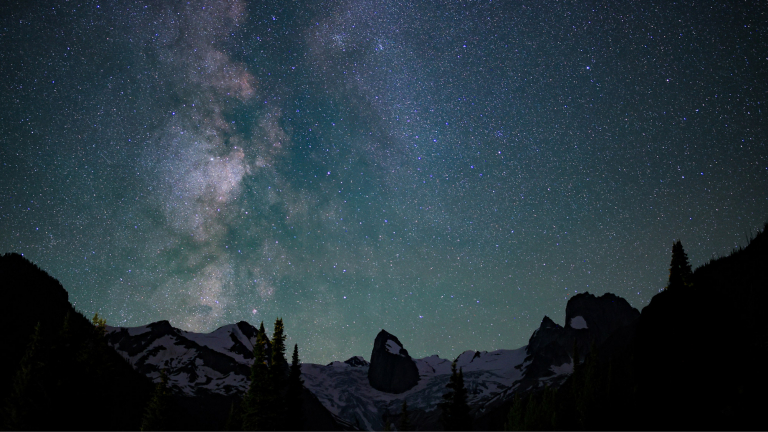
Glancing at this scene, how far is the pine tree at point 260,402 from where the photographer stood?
39.1 meters

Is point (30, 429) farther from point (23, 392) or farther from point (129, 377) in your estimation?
point (129, 377)

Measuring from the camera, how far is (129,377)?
392 feet

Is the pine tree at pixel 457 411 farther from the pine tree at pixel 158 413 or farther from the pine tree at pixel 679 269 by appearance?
the pine tree at pixel 679 269

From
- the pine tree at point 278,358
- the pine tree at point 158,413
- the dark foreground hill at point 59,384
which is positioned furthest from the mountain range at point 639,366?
the pine tree at point 278,358

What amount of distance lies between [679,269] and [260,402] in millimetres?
52456

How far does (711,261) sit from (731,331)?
53475mm

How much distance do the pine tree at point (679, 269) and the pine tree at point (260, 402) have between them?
162 ft

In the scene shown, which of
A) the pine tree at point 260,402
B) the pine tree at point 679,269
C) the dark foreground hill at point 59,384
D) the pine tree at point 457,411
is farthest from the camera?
the pine tree at point 679,269

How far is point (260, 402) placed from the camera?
3953 cm

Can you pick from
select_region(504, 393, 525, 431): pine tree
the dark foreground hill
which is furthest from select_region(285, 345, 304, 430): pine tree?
select_region(504, 393, 525, 431): pine tree

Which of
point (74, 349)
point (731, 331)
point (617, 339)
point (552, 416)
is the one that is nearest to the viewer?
point (74, 349)

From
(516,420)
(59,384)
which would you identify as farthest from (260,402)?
(516,420)

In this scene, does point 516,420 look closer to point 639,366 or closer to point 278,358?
point 639,366

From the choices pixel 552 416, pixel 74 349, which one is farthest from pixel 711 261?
pixel 74 349
